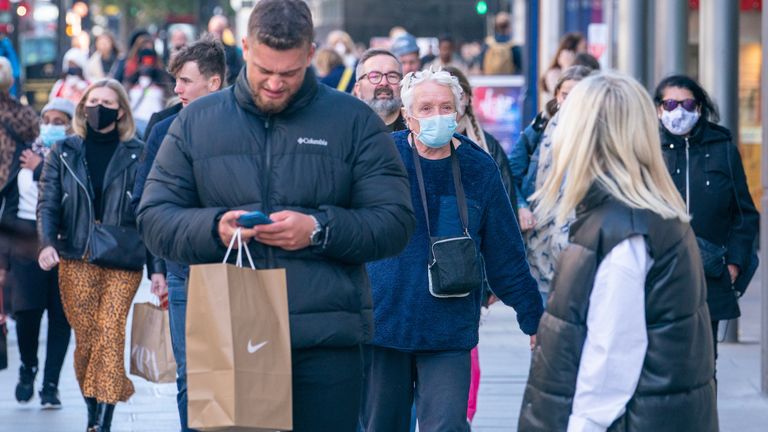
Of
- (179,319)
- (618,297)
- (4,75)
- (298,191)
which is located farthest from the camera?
(4,75)

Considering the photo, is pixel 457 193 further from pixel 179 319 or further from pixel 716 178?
pixel 716 178

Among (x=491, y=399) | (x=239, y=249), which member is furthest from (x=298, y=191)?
(x=491, y=399)

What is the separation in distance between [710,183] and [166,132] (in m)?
2.75

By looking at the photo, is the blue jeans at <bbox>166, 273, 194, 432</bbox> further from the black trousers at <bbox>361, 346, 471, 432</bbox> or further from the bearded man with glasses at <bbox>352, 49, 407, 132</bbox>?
the bearded man with glasses at <bbox>352, 49, 407, 132</bbox>

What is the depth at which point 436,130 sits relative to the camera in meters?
5.71

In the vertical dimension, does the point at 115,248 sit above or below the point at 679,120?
below

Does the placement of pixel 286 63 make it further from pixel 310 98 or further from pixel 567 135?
pixel 567 135

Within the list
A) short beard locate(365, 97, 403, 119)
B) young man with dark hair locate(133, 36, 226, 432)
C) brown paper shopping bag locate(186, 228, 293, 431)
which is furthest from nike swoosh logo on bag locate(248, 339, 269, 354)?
short beard locate(365, 97, 403, 119)

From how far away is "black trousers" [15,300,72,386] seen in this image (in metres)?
8.75

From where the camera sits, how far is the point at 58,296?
29.4 feet

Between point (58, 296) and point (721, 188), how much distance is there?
392cm

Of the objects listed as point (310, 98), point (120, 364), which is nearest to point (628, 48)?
point (120, 364)

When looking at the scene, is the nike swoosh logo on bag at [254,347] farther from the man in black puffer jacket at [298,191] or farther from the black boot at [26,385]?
the black boot at [26,385]

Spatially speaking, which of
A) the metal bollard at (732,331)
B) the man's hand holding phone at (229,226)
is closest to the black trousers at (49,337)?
the metal bollard at (732,331)
